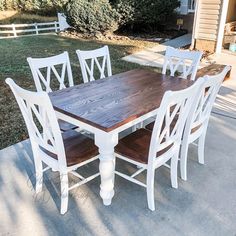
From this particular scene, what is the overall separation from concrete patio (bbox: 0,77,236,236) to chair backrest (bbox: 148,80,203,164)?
421 millimetres

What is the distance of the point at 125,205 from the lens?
7.41ft

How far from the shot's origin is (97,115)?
2.06 meters

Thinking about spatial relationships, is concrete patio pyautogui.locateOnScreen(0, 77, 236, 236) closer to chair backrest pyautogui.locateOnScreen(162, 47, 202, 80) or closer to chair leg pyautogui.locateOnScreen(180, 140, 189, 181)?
Answer: chair leg pyautogui.locateOnScreen(180, 140, 189, 181)

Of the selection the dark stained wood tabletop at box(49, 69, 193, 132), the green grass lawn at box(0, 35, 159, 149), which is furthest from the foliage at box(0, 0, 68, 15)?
the dark stained wood tabletop at box(49, 69, 193, 132)

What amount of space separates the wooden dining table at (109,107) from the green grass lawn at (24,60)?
4.07 ft

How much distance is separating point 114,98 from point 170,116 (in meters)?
0.56

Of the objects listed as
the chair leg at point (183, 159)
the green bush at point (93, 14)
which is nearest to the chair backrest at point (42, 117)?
the chair leg at point (183, 159)

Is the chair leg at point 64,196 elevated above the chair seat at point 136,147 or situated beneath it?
situated beneath

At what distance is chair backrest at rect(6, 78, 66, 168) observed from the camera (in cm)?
178

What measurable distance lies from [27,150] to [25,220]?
100 cm

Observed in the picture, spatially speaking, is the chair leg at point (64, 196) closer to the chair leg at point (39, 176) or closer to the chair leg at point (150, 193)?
the chair leg at point (39, 176)

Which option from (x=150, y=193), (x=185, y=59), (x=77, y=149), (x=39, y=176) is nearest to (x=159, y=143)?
(x=150, y=193)

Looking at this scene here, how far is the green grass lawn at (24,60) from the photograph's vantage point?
3.58 meters

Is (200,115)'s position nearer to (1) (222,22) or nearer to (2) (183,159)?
(2) (183,159)
